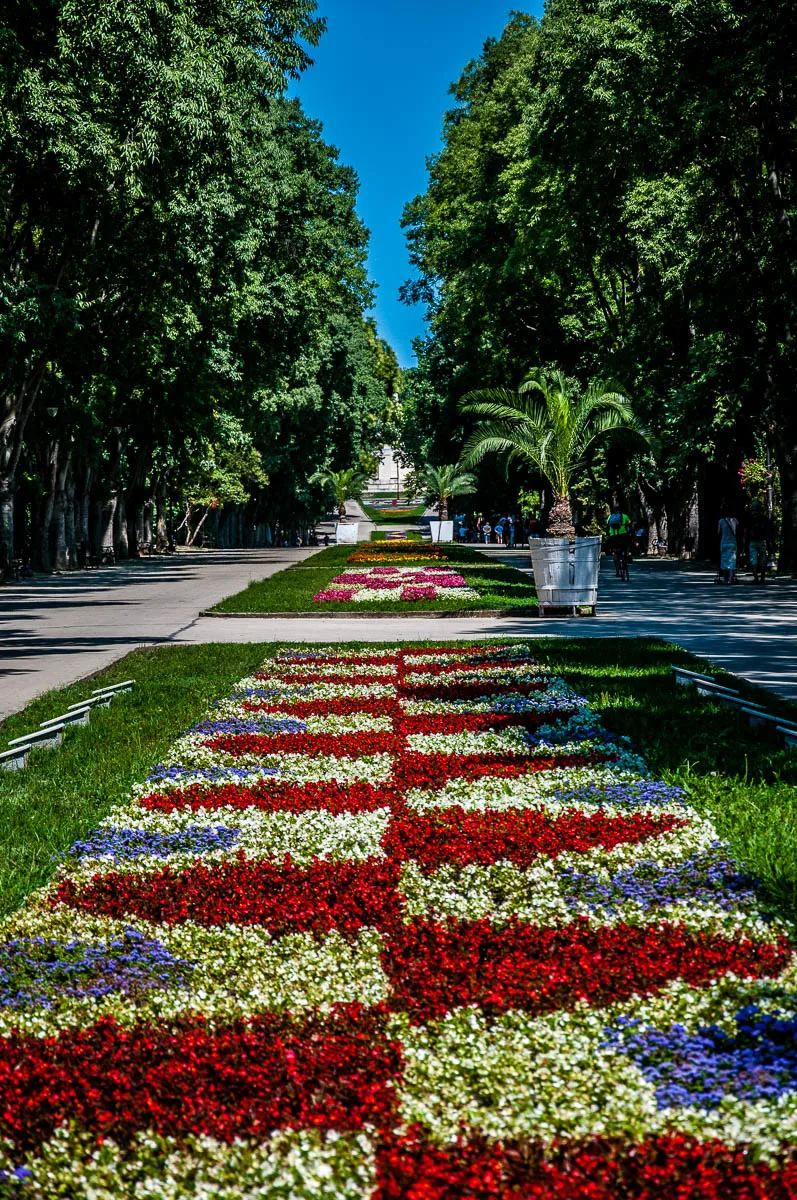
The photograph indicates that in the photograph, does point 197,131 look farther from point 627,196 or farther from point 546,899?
point 546,899

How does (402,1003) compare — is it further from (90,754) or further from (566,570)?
(566,570)

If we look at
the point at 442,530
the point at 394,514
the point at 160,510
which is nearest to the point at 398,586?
the point at 160,510

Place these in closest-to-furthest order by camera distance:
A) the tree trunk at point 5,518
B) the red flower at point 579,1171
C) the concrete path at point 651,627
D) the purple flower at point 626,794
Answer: the red flower at point 579,1171 < the purple flower at point 626,794 < the concrete path at point 651,627 < the tree trunk at point 5,518

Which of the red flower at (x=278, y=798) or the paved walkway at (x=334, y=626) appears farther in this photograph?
the paved walkway at (x=334, y=626)

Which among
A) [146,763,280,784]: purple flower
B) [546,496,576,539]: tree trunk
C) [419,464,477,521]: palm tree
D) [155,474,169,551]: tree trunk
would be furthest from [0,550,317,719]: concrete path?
[419,464,477,521]: palm tree

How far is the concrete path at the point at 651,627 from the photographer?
15.1m

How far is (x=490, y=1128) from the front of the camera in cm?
342

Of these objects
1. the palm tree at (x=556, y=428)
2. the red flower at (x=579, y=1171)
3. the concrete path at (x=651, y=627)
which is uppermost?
the palm tree at (x=556, y=428)

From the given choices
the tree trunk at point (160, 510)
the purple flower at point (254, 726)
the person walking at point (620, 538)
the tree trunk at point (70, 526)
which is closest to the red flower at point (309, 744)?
the purple flower at point (254, 726)

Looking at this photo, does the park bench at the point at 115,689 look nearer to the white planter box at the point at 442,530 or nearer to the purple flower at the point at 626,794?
the purple flower at the point at 626,794

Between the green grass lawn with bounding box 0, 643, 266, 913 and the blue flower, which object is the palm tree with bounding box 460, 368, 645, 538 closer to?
A: the green grass lawn with bounding box 0, 643, 266, 913

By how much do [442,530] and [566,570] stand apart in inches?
2015

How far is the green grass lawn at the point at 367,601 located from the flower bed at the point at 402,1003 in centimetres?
1411

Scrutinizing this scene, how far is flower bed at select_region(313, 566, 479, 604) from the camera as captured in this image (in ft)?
81.2
